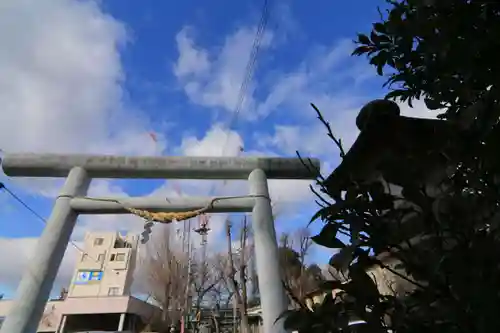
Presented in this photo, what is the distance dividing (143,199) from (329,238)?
415 centimetres

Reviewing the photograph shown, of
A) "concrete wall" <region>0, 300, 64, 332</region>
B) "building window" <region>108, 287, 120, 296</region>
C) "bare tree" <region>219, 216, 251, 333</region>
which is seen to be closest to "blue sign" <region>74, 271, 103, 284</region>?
"building window" <region>108, 287, 120, 296</region>

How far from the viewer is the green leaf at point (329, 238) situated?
851 millimetres

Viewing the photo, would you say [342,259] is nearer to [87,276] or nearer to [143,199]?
[143,199]

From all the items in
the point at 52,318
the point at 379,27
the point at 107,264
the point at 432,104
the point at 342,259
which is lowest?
the point at 342,259

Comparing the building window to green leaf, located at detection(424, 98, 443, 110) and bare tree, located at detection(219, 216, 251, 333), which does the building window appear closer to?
bare tree, located at detection(219, 216, 251, 333)

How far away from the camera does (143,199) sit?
4.66 meters

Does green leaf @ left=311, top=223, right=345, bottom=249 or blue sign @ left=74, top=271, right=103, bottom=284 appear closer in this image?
A: green leaf @ left=311, top=223, right=345, bottom=249

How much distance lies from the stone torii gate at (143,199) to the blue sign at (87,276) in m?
15.4

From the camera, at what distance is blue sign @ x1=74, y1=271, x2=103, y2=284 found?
17.9 m

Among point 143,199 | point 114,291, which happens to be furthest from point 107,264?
point 143,199

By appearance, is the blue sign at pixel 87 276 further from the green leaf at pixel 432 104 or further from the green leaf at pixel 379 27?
the green leaf at pixel 432 104

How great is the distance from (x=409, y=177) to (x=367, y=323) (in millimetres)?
338

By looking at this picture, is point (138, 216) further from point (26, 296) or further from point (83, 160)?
point (26, 296)

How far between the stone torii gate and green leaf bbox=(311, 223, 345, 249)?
3396 millimetres
